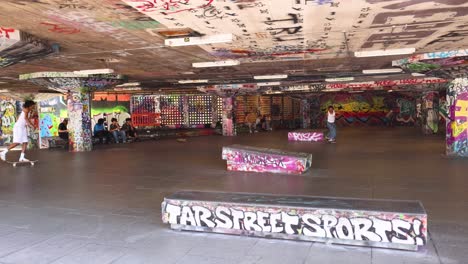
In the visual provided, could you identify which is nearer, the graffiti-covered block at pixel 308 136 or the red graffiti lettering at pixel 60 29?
the red graffiti lettering at pixel 60 29

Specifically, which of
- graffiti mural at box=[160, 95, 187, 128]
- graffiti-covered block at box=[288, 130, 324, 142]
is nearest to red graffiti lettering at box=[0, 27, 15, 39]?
graffiti-covered block at box=[288, 130, 324, 142]

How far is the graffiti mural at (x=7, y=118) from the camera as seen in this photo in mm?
24148

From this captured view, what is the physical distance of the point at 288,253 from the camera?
425 centimetres

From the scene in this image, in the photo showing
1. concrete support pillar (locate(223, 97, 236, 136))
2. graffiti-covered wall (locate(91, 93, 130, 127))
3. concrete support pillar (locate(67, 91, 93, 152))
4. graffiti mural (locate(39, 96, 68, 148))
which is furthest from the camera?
graffiti-covered wall (locate(91, 93, 130, 127))

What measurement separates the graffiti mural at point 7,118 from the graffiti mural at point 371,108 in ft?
95.2

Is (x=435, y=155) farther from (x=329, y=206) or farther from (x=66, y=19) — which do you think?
(x=66, y=19)

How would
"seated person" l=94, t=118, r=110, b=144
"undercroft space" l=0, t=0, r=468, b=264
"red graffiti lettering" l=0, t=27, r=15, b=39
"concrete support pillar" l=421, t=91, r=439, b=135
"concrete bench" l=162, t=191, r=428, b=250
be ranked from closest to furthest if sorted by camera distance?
"concrete bench" l=162, t=191, r=428, b=250 → "undercroft space" l=0, t=0, r=468, b=264 → "red graffiti lettering" l=0, t=27, r=15, b=39 → "seated person" l=94, t=118, r=110, b=144 → "concrete support pillar" l=421, t=91, r=439, b=135

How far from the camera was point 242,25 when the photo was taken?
7578 mm

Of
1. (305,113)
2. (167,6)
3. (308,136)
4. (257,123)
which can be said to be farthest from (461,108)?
(305,113)

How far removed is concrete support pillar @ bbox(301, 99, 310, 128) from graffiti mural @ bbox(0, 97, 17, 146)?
25.3 meters

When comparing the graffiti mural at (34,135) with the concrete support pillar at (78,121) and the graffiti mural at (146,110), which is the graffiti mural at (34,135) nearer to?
the concrete support pillar at (78,121)

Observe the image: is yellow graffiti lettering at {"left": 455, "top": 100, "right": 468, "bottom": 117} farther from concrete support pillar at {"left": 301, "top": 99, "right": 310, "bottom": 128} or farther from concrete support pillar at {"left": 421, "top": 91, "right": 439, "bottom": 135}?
concrete support pillar at {"left": 301, "top": 99, "right": 310, "bottom": 128}

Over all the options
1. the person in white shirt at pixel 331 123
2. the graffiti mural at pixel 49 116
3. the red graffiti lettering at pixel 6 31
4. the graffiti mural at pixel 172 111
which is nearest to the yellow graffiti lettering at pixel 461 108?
the person in white shirt at pixel 331 123

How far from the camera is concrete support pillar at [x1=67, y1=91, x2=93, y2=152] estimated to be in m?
17.5
